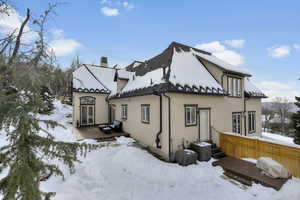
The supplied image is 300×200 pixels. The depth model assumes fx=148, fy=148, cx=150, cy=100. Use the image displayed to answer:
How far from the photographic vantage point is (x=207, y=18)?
390 inches

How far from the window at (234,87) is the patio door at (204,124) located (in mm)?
2834

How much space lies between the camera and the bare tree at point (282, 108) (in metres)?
31.1

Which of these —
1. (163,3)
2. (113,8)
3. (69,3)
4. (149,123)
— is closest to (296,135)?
(149,123)

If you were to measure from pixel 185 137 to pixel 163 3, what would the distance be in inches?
313

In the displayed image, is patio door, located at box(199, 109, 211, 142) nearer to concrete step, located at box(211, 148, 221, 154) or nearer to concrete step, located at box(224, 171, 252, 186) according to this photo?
concrete step, located at box(211, 148, 221, 154)

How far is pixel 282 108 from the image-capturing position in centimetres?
3281

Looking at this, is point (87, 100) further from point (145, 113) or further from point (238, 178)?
point (238, 178)

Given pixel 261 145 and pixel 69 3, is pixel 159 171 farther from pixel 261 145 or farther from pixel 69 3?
pixel 69 3

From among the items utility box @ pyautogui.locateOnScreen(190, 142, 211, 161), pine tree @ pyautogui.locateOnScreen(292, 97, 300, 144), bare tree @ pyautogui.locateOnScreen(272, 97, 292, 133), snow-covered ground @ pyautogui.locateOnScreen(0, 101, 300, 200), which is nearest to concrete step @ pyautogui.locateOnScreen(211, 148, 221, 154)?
utility box @ pyautogui.locateOnScreen(190, 142, 211, 161)

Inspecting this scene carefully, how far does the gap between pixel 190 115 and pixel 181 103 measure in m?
0.99

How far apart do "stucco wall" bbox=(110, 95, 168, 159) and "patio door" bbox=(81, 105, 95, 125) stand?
374 cm

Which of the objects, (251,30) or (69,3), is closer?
(69,3)

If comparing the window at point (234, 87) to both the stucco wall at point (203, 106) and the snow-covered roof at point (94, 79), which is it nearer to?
the stucco wall at point (203, 106)

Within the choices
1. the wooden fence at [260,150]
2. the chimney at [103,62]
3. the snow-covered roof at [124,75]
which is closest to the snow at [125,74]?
the snow-covered roof at [124,75]
